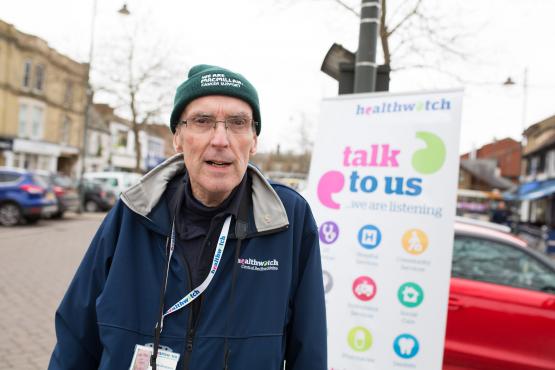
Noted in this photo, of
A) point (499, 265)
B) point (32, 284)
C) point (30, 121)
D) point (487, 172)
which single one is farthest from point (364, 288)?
point (487, 172)

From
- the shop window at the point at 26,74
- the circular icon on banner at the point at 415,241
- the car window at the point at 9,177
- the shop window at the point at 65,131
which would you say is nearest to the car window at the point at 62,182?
the car window at the point at 9,177

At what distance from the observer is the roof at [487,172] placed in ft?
207

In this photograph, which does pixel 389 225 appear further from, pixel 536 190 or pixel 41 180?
pixel 536 190

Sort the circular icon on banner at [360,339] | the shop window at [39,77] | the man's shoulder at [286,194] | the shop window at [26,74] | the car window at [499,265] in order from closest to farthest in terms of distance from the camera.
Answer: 1. the man's shoulder at [286,194]
2. the circular icon on banner at [360,339]
3. the car window at [499,265]
4. the shop window at [26,74]
5. the shop window at [39,77]

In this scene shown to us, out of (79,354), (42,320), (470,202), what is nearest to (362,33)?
(79,354)

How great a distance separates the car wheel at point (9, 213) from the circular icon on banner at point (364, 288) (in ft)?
43.8

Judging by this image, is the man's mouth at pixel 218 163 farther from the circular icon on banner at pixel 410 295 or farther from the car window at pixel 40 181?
the car window at pixel 40 181

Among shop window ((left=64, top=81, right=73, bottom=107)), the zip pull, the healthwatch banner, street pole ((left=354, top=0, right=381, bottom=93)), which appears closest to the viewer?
the zip pull

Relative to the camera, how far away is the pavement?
15.0ft

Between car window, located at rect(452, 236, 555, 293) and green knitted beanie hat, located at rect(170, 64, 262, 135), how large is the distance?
343 cm

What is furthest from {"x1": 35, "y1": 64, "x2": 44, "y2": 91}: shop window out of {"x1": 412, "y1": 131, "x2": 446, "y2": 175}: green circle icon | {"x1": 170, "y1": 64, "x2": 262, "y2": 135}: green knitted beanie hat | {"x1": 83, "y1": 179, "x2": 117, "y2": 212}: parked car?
{"x1": 170, "y1": 64, "x2": 262, "y2": 135}: green knitted beanie hat

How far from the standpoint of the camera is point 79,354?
67.6 inches

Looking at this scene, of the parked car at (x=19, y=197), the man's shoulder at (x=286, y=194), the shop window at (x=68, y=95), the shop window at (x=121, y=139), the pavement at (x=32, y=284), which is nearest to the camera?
the man's shoulder at (x=286, y=194)

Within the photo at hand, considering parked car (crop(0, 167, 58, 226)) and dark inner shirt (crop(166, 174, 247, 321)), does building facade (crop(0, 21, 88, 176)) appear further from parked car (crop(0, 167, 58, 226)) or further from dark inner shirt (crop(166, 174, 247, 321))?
dark inner shirt (crop(166, 174, 247, 321))
